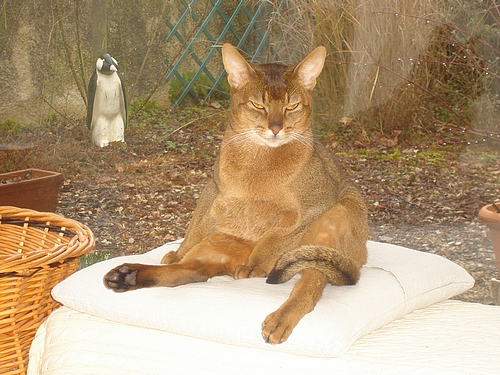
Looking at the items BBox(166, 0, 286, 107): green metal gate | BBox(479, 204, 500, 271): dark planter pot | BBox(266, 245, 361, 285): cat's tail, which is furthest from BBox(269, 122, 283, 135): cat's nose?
BBox(479, 204, 500, 271): dark planter pot

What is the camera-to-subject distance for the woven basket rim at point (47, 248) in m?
2.01

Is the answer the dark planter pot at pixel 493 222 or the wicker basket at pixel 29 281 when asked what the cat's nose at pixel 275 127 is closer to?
the wicker basket at pixel 29 281

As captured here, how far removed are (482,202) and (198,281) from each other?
4.48 feet

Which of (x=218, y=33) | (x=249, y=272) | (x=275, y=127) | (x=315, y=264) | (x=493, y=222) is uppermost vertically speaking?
(x=218, y=33)

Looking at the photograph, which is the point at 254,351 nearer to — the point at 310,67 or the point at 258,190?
the point at 258,190

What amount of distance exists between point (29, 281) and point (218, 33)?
1.30 m

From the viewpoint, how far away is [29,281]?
208cm

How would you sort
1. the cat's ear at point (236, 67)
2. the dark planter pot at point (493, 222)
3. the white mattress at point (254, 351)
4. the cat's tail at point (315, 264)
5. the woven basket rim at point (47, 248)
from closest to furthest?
the white mattress at point (254, 351)
the cat's tail at point (315, 264)
the woven basket rim at point (47, 248)
the cat's ear at point (236, 67)
the dark planter pot at point (493, 222)

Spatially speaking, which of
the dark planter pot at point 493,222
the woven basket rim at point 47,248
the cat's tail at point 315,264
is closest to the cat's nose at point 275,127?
the cat's tail at point 315,264

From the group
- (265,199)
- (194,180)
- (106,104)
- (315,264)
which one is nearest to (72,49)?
(106,104)

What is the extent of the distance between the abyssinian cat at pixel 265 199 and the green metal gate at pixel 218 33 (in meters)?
0.62

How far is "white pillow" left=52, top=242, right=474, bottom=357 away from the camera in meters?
1.72

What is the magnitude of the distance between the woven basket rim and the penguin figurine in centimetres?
53

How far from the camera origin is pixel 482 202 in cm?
284
